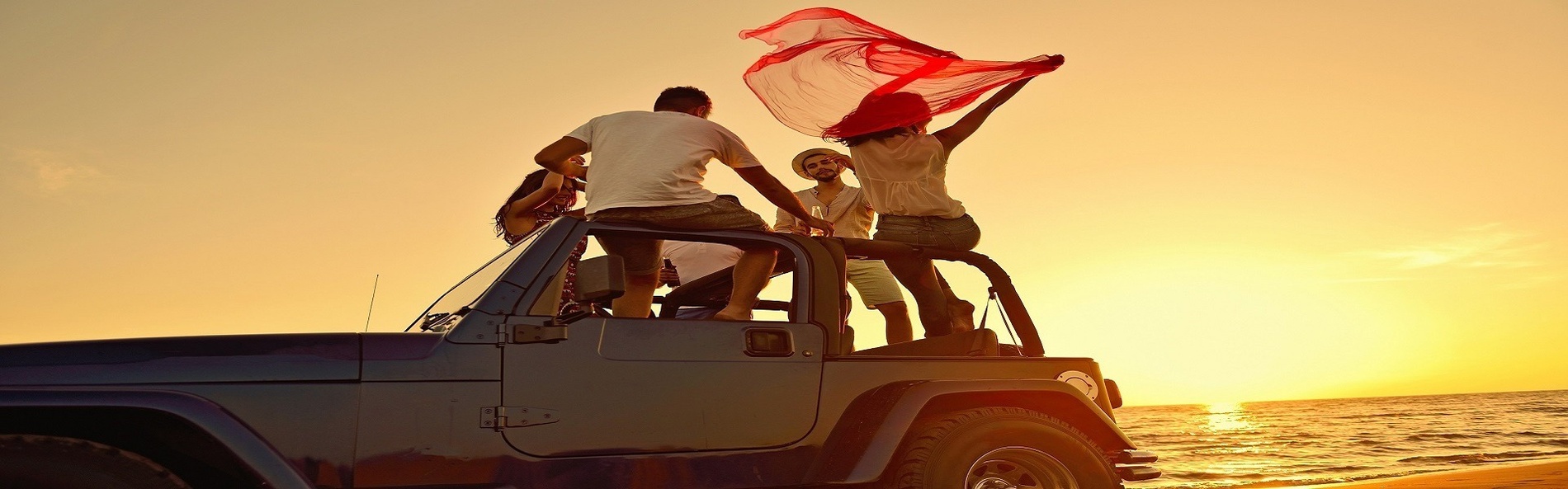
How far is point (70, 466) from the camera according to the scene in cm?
281

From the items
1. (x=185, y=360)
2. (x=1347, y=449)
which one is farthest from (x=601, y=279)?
(x=1347, y=449)

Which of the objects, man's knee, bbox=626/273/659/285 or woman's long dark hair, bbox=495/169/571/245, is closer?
man's knee, bbox=626/273/659/285

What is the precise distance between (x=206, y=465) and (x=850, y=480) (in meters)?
2.14

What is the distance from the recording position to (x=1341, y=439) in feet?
80.2

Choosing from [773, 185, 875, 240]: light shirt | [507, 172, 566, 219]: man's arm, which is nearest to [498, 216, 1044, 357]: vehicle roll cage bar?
[507, 172, 566, 219]: man's arm

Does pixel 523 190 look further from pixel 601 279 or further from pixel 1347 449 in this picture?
pixel 1347 449

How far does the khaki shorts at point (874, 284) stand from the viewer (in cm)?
606

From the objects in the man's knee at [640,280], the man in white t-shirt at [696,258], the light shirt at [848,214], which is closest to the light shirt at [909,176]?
the man in white t-shirt at [696,258]

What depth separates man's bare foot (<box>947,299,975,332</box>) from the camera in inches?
188

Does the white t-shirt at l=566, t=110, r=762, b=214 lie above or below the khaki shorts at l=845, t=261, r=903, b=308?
above

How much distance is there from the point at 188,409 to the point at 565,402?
111 centimetres

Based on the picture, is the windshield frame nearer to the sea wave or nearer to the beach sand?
the beach sand

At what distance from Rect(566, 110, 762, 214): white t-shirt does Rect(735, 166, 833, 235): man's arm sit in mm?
138

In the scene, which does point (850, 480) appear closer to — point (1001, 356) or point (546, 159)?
point (1001, 356)
